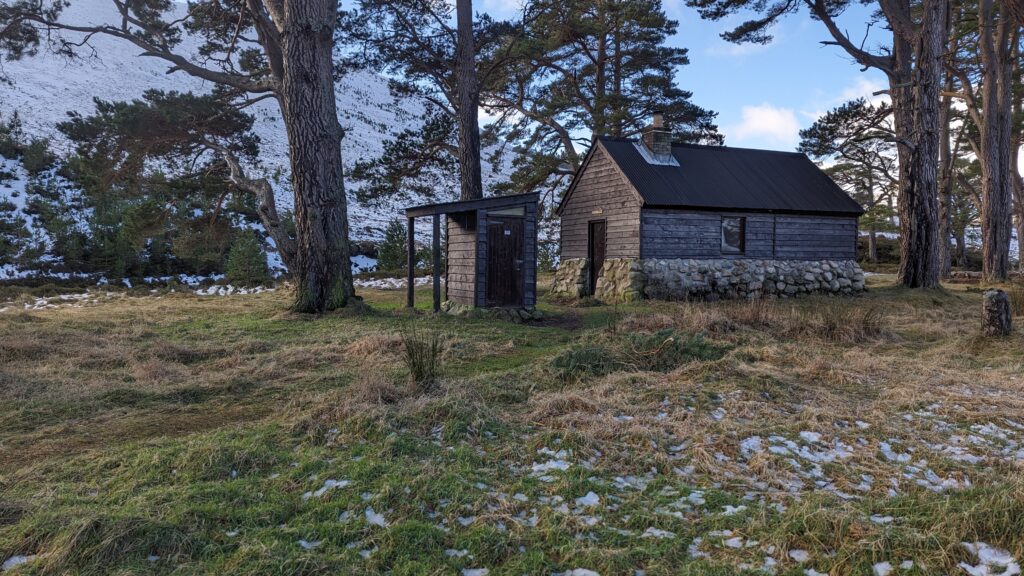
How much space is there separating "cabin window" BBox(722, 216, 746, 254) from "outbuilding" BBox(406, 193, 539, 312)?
7211 millimetres

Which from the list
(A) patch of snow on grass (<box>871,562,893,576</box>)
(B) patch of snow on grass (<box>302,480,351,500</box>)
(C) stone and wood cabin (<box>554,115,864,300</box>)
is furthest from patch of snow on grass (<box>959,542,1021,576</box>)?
(C) stone and wood cabin (<box>554,115,864,300</box>)

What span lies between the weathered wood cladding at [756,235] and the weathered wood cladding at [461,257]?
18.2 ft

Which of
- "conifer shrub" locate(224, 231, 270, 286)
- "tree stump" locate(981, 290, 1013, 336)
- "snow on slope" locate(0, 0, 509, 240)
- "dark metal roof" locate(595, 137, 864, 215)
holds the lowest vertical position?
"tree stump" locate(981, 290, 1013, 336)

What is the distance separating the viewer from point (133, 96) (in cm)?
5788

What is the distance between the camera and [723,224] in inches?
679

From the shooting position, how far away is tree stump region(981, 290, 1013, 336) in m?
8.82

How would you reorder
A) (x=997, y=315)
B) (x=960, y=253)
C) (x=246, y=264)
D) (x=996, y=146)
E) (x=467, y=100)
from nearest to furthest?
(x=997, y=315) < (x=467, y=100) < (x=996, y=146) < (x=246, y=264) < (x=960, y=253)

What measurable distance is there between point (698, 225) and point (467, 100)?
7.84 m

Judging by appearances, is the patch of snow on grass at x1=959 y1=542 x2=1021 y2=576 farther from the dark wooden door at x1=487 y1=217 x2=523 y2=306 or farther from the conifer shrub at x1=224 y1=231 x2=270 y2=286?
the conifer shrub at x1=224 y1=231 x2=270 y2=286

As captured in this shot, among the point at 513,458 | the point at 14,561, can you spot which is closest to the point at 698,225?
the point at 513,458

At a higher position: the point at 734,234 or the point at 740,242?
the point at 734,234

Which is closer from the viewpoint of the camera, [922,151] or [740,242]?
[922,151]

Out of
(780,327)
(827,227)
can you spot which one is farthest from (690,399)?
(827,227)

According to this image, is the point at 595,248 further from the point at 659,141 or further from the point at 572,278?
the point at 659,141
